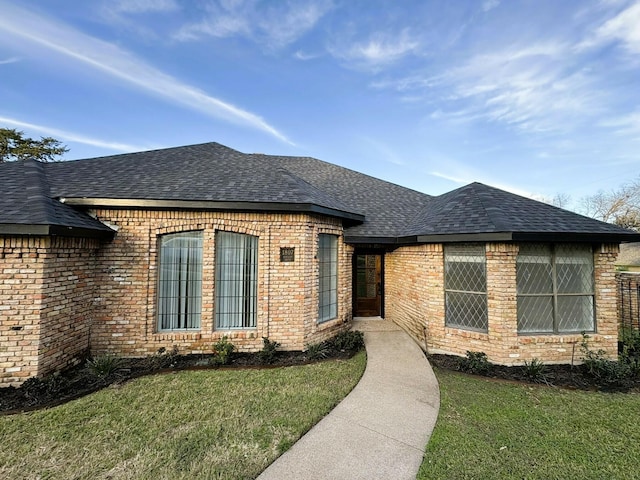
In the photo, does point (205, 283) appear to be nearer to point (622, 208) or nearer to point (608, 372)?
point (608, 372)

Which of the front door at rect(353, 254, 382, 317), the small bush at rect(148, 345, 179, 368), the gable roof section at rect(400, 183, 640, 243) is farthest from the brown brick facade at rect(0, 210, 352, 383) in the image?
the gable roof section at rect(400, 183, 640, 243)

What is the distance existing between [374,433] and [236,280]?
14.0 ft

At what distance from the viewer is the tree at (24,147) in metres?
21.1

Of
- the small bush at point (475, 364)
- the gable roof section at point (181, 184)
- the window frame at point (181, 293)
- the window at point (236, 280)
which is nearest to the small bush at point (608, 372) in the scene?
the small bush at point (475, 364)

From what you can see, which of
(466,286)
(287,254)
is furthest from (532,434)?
(287,254)

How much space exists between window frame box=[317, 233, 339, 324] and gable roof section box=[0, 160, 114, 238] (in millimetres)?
4924

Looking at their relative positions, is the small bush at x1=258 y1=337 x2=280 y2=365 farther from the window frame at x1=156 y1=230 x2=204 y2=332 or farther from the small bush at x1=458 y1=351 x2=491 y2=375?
the small bush at x1=458 y1=351 x2=491 y2=375

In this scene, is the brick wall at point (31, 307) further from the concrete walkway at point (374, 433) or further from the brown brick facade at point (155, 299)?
the concrete walkway at point (374, 433)

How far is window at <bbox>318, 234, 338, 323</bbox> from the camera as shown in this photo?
7.18m

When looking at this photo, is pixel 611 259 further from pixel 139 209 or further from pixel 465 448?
pixel 139 209

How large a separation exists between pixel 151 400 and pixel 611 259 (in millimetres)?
9803

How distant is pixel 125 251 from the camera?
5805 millimetres

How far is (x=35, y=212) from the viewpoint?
15.6ft

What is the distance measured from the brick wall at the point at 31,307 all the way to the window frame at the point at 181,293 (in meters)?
1.61
